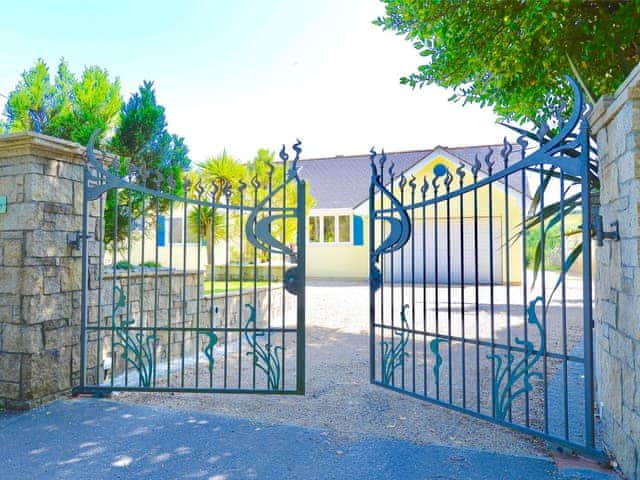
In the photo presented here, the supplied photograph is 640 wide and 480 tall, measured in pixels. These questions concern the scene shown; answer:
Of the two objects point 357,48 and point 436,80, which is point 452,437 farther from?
point 357,48

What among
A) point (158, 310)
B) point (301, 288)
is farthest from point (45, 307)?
point (301, 288)

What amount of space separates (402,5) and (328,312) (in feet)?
20.6

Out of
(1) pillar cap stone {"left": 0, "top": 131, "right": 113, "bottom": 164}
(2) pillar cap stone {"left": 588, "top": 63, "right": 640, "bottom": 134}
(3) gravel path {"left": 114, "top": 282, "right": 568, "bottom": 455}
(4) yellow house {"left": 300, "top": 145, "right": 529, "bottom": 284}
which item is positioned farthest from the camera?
(4) yellow house {"left": 300, "top": 145, "right": 529, "bottom": 284}

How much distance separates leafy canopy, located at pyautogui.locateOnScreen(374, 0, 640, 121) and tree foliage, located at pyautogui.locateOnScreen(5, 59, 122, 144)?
184 inches

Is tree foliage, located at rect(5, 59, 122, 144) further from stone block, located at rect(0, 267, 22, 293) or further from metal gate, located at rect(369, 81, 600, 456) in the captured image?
metal gate, located at rect(369, 81, 600, 456)

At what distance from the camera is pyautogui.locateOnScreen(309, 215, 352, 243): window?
1694cm

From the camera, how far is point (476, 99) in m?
5.11

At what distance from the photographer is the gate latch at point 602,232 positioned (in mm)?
2467

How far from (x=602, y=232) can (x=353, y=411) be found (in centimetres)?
237

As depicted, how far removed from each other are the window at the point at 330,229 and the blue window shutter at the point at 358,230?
314 millimetres

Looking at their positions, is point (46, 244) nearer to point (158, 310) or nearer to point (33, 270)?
point (33, 270)

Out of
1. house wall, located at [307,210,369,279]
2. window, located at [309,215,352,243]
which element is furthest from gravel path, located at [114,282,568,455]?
window, located at [309,215,352,243]

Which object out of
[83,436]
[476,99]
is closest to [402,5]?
[476,99]

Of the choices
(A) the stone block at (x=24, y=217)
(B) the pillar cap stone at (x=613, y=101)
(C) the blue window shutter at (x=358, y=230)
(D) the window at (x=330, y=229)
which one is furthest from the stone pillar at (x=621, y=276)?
(D) the window at (x=330, y=229)
